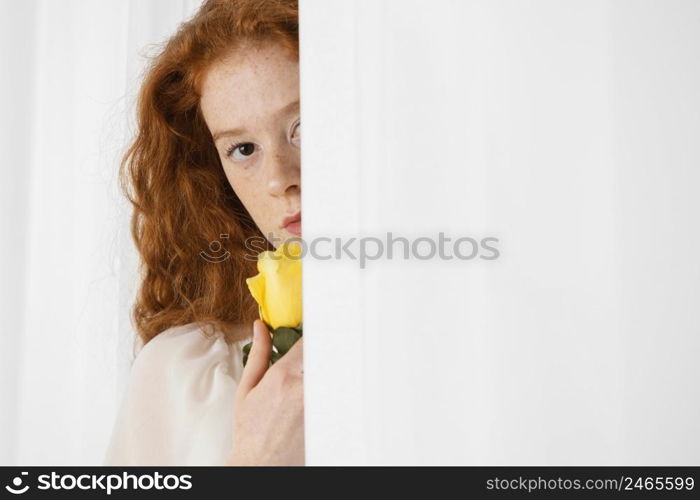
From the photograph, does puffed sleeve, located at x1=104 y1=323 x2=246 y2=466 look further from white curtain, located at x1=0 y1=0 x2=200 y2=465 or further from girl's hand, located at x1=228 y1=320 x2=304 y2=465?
white curtain, located at x1=0 y1=0 x2=200 y2=465

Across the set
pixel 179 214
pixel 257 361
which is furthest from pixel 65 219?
pixel 257 361

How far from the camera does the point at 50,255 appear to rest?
108 centimetres

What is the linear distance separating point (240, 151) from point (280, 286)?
0.21 m

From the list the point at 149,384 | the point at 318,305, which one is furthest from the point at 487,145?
the point at 149,384

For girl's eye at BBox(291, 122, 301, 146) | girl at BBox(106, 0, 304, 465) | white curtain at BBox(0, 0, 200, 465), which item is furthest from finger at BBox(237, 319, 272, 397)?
white curtain at BBox(0, 0, 200, 465)

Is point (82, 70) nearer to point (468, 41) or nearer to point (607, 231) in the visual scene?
point (468, 41)

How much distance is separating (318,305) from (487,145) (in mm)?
180

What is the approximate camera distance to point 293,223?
848 millimetres

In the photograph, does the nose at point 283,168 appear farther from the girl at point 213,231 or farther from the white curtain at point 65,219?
the white curtain at point 65,219

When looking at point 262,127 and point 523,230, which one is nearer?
point 523,230

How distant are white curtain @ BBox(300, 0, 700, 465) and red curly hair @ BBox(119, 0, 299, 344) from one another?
0.44 metres

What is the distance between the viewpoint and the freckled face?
0.81m

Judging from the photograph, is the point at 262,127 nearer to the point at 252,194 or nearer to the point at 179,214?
the point at 252,194
